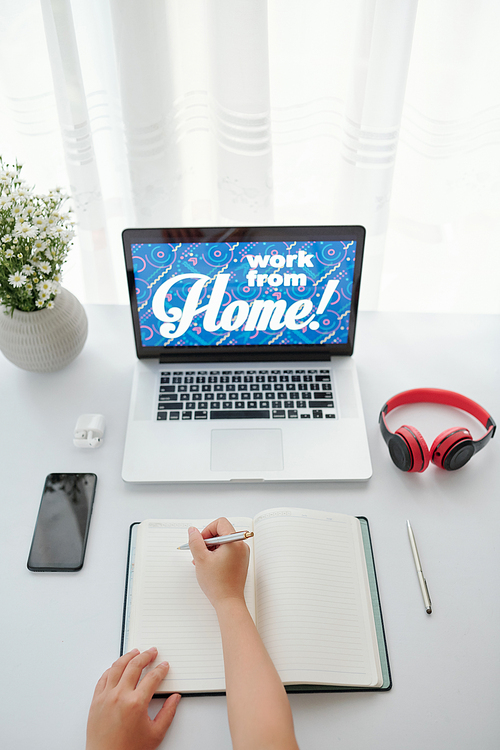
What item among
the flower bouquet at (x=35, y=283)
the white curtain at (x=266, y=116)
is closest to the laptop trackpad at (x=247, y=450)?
the flower bouquet at (x=35, y=283)

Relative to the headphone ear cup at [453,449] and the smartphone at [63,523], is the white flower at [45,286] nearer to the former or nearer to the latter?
the smartphone at [63,523]

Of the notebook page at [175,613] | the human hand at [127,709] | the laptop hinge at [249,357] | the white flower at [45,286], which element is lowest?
the human hand at [127,709]

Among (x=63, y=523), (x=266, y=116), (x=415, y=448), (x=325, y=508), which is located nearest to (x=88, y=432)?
(x=63, y=523)

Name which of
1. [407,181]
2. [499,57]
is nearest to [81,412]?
[407,181]

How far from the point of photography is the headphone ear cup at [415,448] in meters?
0.80

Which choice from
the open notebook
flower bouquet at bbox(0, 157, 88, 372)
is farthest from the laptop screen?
the open notebook

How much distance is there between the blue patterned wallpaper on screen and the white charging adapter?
0.56 ft

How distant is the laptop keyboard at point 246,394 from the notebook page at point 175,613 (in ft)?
0.69

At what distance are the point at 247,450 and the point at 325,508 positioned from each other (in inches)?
6.0

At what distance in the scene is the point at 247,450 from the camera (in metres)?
0.87

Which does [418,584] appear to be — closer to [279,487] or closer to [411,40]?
[279,487]

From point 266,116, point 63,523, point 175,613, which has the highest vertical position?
point 266,116

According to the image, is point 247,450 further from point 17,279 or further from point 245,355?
point 17,279

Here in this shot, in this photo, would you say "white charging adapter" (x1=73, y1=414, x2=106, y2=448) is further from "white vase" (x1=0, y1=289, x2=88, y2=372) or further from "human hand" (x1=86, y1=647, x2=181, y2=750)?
"human hand" (x1=86, y1=647, x2=181, y2=750)
